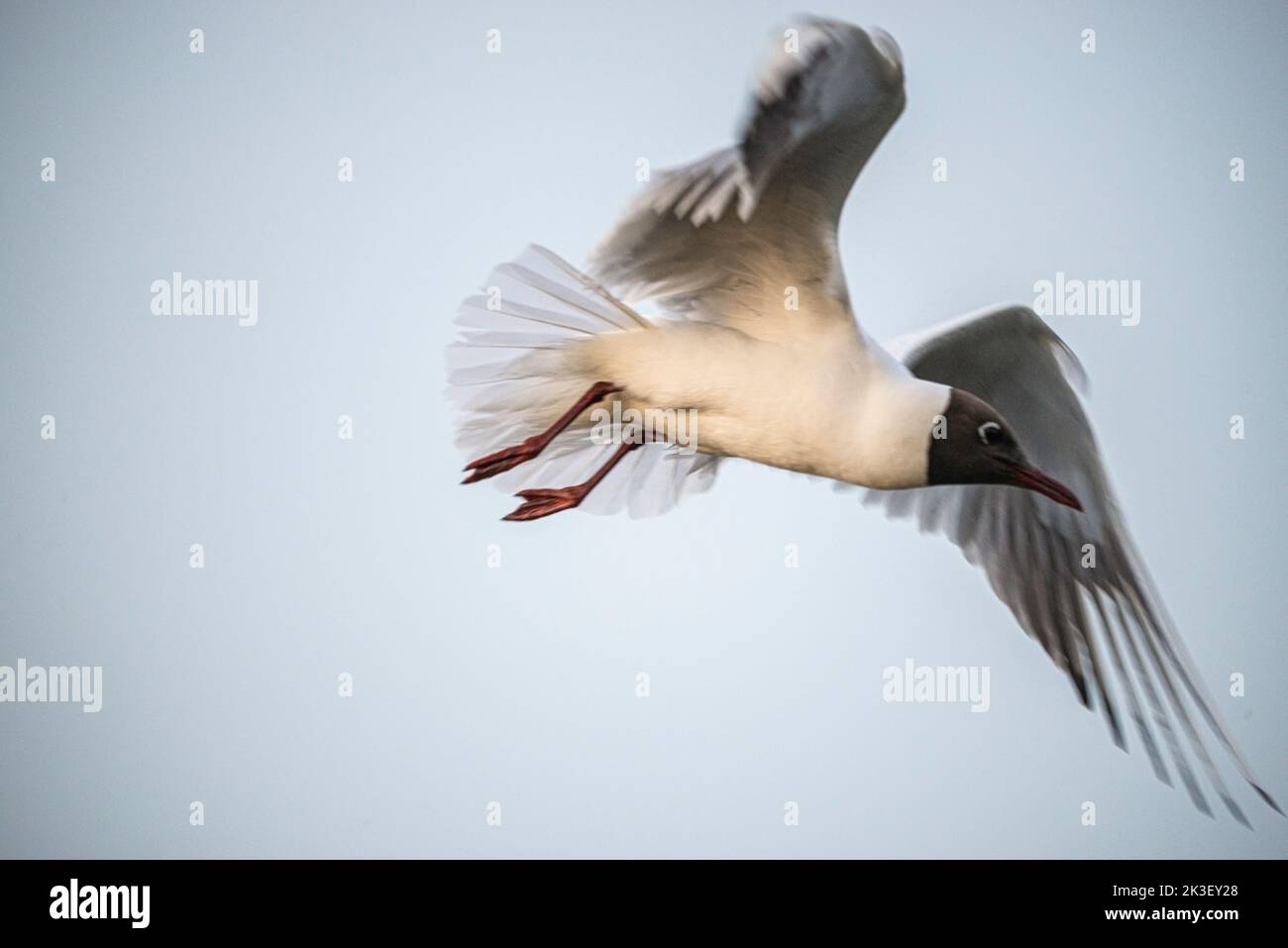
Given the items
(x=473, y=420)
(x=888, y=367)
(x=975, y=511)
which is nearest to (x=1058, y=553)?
(x=975, y=511)

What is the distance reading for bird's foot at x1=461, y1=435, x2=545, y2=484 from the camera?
10.1 feet

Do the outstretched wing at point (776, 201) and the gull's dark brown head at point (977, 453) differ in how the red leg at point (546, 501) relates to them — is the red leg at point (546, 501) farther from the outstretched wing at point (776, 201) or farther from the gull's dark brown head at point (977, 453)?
the gull's dark brown head at point (977, 453)

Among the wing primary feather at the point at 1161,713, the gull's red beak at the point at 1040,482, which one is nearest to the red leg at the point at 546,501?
the gull's red beak at the point at 1040,482

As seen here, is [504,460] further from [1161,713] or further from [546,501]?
[1161,713]

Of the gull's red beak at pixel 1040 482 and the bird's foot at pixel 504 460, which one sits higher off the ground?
the bird's foot at pixel 504 460

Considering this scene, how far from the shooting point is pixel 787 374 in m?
3.02

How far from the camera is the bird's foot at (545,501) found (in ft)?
10.2

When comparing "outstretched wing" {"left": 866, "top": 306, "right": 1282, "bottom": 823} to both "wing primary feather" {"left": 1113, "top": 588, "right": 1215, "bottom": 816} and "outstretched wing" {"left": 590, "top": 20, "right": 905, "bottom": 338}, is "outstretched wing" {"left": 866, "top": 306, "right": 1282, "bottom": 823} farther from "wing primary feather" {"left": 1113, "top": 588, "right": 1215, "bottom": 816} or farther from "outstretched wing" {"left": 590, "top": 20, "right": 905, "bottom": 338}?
"outstretched wing" {"left": 590, "top": 20, "right": 905, "bottom": 338}

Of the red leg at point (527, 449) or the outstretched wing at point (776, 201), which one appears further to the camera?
the red leg at point (527, 449)

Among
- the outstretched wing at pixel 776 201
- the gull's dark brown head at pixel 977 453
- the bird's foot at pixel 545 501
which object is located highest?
the outstretched wing at pixel 776 201

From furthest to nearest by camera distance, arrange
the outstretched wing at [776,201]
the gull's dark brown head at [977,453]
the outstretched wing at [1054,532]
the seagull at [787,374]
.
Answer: the outstretched wing at [1054,532], the gull's dark brown head at [977,453], the seagull at [787,374], the outstretched wing at [776,201]

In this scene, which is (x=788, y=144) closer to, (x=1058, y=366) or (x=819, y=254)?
(x=819, y=254)

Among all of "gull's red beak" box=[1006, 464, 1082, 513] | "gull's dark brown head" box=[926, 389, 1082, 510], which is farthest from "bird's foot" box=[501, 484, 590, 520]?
"gull's red beak" box=[1006, 464, 1082, 513]

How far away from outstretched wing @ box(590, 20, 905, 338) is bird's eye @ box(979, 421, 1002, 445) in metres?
0.35
